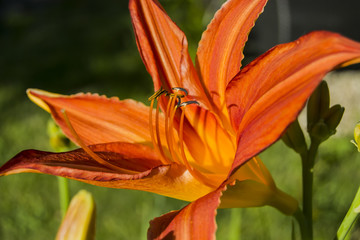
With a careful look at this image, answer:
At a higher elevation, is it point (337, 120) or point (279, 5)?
point (279, 5)

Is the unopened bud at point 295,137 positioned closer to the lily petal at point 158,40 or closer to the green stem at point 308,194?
the green stem at point 308,194

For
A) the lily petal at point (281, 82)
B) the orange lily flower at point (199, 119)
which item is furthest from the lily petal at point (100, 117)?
the lily petal at point (281, 82)

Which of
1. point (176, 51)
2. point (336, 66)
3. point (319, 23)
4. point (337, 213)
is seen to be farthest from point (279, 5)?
point (336, 66)

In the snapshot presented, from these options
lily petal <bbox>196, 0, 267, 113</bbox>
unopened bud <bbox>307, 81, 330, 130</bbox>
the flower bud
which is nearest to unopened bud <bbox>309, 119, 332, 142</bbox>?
unopened bud <bbox>307, 81, 330, 130</bbox>

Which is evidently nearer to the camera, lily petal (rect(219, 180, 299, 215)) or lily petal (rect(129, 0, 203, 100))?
lily petal (rect(219, 180, 299, 215))

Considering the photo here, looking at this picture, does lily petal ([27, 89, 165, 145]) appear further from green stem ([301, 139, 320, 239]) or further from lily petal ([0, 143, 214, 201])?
green stem ([301, 139, 320, 239])

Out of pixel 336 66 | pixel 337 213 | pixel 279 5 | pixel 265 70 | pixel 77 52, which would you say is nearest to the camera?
pixel 336 66

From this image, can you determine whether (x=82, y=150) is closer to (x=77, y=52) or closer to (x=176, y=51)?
(x=176, y=51)

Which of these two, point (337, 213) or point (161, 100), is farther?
point (337, 213)
